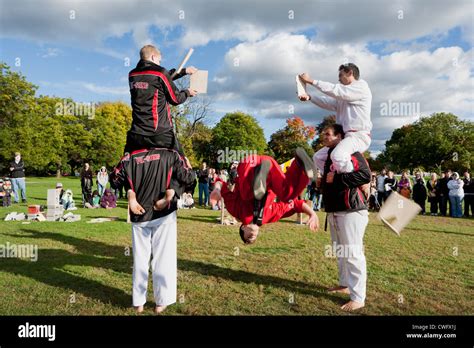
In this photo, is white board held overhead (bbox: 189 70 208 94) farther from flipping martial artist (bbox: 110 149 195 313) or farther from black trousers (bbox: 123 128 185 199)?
flipping martial artist (bbox: 110 149 195 313)

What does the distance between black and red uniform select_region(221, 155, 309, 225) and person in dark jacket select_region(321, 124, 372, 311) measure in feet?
3.14

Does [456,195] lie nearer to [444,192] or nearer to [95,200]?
[444,192]

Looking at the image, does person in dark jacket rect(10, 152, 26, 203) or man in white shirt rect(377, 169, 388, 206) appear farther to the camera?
person in dark jacket rect(10, 152, 26, 203)

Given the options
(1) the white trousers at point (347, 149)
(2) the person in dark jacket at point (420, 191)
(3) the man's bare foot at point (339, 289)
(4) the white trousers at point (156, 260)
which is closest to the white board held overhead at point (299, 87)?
(1) the white trousers at point (347, 149)

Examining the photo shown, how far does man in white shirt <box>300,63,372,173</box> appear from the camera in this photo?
4945mm

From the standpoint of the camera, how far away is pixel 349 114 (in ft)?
17.4

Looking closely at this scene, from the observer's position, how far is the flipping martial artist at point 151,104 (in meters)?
4.90

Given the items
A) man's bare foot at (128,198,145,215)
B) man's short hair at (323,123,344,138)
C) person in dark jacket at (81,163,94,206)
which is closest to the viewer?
man's bare foot at (128,198,145,215)

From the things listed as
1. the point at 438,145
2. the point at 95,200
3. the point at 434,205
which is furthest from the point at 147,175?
the point at 438,145

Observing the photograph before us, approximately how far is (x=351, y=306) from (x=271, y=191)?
2.39m

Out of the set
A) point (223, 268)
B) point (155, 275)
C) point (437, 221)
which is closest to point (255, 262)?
point (223, 268)

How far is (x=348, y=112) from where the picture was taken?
5.30 meters

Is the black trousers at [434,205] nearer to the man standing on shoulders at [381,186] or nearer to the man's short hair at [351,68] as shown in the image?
the man standing on shoulders at [381,186]

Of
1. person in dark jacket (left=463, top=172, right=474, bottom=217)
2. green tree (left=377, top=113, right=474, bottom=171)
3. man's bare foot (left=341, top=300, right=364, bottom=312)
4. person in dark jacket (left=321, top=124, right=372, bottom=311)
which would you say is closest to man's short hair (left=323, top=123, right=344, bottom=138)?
person in dark jacket (left=321, top=124, right=372, bottom=311)
